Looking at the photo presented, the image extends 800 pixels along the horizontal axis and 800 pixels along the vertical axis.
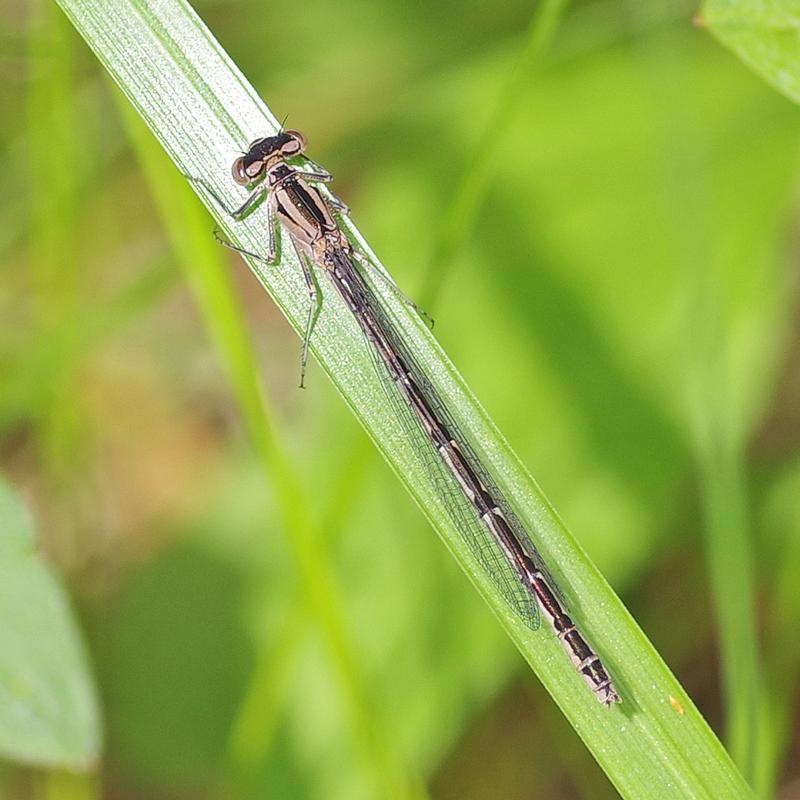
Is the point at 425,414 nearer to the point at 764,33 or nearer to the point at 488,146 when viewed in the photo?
the point at 488,146

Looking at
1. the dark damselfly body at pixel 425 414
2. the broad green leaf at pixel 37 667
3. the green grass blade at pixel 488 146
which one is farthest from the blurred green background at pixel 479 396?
the broad green leaf at pixel 37 667

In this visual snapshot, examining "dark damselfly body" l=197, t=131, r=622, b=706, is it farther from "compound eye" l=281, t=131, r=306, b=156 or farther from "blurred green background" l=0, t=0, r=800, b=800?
"blurred green background" l=0, t=0, r=800, b=800

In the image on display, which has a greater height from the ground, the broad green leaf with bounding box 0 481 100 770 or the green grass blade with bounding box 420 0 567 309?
the green grass blade with bounding box 420 0 567 309

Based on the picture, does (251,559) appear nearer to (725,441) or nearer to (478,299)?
(478,299)

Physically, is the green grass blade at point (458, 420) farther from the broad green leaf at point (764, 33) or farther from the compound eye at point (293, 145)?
the broad green leaf at point (764, 33)

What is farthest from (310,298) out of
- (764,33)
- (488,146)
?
(764,33)

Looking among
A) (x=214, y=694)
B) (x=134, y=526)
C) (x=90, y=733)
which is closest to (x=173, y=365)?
(x=134, y=526)

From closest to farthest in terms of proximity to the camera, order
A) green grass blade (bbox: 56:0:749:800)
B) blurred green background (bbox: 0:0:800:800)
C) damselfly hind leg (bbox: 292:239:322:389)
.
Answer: green grass blade (bbox: 56:0:749:800), damselfly hind leg (bbox: 292:239:322:389), blurred green background (bbox: 0:0:800:800)

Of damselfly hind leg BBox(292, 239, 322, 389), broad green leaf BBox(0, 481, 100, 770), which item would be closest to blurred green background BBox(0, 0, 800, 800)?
damselfly hind leg BBox(292, 239, 322, 389)
